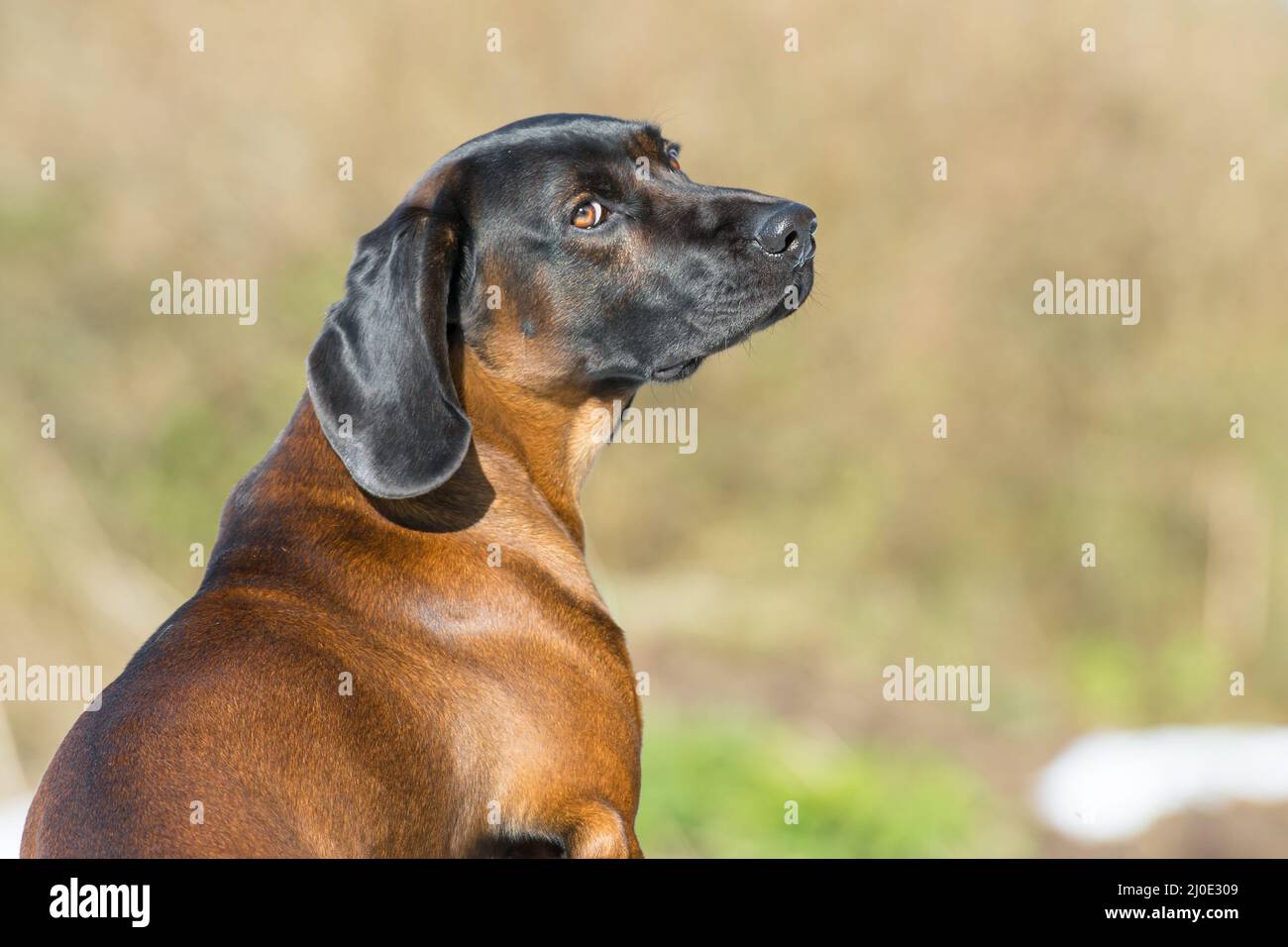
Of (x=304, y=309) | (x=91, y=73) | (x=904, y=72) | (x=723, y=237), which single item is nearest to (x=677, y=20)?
(x=904, y=72)

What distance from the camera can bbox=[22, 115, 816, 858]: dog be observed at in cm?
260

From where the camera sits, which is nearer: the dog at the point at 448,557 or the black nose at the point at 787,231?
the dog at the point at 448,557

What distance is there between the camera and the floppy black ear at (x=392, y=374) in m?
3.18

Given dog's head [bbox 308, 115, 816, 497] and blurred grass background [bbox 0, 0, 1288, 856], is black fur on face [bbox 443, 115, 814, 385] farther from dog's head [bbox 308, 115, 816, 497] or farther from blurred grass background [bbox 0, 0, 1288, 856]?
blurred grass background [bbox 0, 0, 1288, 856]

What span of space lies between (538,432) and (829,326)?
752 cm

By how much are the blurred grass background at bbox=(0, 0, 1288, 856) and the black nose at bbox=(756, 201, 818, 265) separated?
538cm

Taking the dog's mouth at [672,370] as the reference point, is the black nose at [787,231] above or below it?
above

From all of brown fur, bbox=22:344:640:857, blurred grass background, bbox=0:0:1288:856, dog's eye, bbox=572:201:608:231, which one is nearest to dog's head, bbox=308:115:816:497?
dog's eye, bbox=572:201:608:231

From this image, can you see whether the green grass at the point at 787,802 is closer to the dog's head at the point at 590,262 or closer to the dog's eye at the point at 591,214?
the dog's head at the point at 590,262

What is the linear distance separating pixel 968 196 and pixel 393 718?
9.36m

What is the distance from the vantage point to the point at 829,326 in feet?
36.0

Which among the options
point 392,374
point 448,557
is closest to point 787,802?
point 448,557

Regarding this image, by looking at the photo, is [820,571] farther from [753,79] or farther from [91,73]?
[91,73]

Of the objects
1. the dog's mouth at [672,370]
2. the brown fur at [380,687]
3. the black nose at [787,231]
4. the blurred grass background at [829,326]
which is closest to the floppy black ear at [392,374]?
the brown fur at [380,687]
